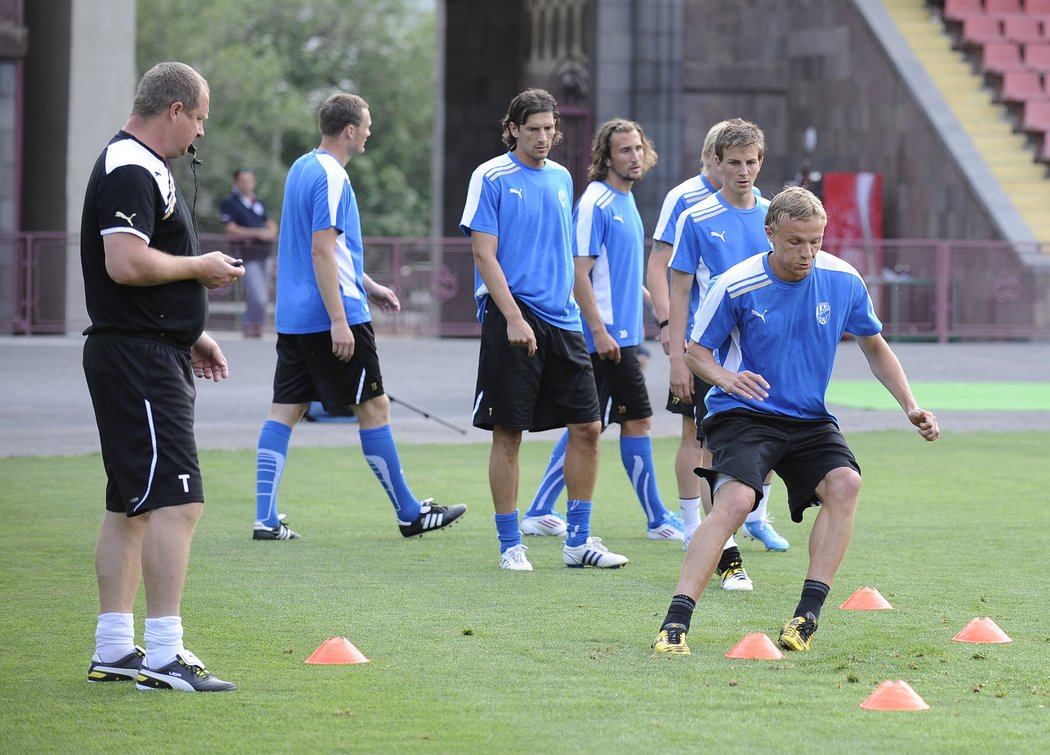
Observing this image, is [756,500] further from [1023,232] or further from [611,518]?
[1023,232]

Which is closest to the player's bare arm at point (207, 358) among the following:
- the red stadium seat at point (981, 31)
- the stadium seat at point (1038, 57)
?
the stadium seat at point (1038, 57)

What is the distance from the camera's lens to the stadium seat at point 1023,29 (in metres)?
28.8

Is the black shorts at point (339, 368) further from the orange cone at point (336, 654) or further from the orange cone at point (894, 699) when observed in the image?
the orange cone at point (894, 699)

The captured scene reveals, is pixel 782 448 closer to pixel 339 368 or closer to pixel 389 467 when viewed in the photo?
pixel 389 467

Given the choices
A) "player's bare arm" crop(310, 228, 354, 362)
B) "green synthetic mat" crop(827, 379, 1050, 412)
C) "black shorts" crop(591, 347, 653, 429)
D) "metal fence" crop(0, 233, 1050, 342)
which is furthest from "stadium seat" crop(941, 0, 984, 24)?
"player's bare arm" crop(310, 228, 354, 362)

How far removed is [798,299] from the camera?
20.7 feet

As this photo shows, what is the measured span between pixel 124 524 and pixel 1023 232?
21.3m

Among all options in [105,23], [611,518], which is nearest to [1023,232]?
[105,23]

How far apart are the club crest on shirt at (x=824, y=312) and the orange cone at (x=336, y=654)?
1.97m

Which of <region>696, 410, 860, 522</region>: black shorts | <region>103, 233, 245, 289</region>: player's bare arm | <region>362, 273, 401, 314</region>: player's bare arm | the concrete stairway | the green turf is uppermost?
the concrete stairway

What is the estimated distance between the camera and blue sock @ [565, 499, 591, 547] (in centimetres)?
812

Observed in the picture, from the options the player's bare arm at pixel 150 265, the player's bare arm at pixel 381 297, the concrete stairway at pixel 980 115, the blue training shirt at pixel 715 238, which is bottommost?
the player's bare arm at pixel 381 297

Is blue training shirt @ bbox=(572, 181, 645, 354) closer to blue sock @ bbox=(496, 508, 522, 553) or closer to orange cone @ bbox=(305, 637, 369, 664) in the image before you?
blue sock @ bbox=(496, 508, 522, 553)

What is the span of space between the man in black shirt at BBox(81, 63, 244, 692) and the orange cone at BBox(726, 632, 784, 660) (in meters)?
1.71
